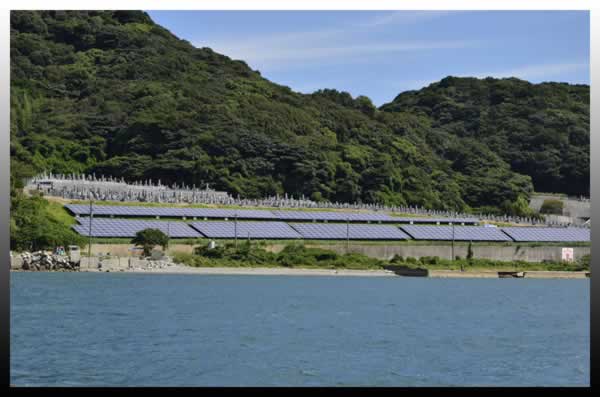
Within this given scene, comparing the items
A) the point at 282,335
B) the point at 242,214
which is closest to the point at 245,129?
the point at 242,214

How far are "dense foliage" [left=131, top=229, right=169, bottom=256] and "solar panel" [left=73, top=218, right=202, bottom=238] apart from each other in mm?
1315

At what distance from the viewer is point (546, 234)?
102 metres

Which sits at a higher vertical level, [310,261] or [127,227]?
[127,227]

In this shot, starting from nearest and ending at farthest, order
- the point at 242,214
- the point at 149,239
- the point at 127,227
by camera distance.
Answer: the point at 149,239 → the point at 127,227 → the point at 242,214

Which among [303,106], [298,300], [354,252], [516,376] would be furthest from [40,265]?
[303,106]

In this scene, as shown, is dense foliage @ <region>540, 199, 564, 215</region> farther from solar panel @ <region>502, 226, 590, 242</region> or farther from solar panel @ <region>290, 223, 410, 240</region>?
solar panel @ <region>290, 223, 410, 240</region>

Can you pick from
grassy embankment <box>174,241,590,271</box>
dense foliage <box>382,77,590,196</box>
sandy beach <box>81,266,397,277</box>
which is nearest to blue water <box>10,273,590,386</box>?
sandy beach <box>81,266,397,277</box>

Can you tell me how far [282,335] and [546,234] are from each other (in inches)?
2691

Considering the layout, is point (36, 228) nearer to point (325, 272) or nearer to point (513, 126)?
point (325, 272)

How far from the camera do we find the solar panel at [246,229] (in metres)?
81.6

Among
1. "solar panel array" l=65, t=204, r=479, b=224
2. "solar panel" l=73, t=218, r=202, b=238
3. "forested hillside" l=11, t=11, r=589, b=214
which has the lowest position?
"solar panel" l=73, t=218, r=202, b=238

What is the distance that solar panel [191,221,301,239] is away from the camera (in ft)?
268

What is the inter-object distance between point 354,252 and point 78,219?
68.0 feet

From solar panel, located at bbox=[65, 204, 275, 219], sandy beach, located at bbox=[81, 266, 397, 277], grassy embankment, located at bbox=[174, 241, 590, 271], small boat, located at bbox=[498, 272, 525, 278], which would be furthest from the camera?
small boat, located at bbox=[498, 272, 525, 278]
